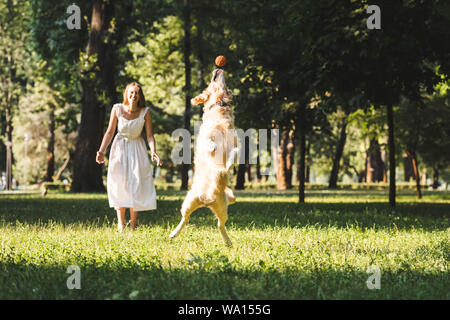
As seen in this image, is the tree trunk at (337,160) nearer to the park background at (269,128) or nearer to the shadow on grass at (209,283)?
the park background at (269,128)

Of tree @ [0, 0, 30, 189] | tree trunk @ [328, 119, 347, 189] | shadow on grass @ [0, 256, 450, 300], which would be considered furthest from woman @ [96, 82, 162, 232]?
tree trunk @ [328, 119, 347, 189]

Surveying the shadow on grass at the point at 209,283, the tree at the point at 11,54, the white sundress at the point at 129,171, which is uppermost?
the tree at the point at 11,54

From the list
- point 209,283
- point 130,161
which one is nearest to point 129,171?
point 130,161

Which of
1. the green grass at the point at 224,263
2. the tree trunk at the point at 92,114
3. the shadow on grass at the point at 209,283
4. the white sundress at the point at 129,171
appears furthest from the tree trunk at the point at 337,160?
the shadow on grass at the point at 209,283

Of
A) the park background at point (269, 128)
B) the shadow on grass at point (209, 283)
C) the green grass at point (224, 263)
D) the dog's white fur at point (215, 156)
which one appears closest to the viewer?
the shadow on grass at point (209, 283)

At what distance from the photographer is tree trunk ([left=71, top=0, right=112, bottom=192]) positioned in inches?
953

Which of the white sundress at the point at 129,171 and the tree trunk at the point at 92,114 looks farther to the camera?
the tree trunk at the point at 92,114

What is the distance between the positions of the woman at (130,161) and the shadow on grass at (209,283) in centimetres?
350

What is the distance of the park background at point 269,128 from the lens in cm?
579

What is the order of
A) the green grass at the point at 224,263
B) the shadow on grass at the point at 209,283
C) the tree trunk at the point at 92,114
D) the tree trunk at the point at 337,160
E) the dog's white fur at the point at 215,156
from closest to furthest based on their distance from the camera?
the shadow on grass at the point at 209,283, the green grass at the point at 224,263, the dog's white fur at the point at 215,156, the tree trunk at the point at 92,114, the tree trunk at the point at 337,160

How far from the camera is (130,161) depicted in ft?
32.0

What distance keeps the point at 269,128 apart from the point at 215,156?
13.0 meters

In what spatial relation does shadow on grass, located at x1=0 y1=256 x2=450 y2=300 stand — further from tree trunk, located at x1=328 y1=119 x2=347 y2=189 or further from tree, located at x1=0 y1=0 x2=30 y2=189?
tree trunk, located at x1=328 y1=119 x2=347 y2=189

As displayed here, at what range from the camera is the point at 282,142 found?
3659cm
